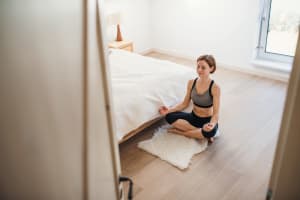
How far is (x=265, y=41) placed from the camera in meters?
4.16

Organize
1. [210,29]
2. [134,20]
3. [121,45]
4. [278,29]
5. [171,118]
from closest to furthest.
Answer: [171,118]
[278,29]
[121,45]
[210,29]
[134,20]

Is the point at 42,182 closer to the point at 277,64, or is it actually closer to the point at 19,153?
the point at 19,153

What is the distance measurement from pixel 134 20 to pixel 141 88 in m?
2.38

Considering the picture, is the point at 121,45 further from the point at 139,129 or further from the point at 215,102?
the point at 215,102

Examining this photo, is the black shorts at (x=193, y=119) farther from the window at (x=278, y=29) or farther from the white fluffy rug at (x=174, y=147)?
the window at (x=278, y=29)

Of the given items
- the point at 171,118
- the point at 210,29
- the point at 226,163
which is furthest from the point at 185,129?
the point at 210,29

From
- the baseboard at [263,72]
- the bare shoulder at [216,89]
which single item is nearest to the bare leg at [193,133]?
the bare shoulder at [216,89]

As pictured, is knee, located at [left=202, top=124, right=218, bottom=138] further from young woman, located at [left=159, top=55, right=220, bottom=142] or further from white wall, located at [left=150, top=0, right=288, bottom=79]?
white wall, located at [left=150, top=0, right=288, bottom=79]

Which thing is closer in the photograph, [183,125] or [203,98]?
[203,98]

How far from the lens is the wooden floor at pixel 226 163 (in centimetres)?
229

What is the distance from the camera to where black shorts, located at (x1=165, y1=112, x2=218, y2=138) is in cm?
275

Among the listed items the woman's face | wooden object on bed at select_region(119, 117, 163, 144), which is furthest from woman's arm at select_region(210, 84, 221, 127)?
wooden object on bed at select_region(119, 117, 163, 144)

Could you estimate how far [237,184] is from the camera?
7.65 feet

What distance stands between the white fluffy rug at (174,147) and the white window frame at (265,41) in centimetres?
198
